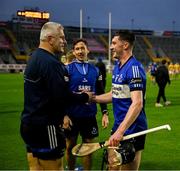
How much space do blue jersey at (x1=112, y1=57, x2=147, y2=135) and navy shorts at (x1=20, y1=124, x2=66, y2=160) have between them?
1.05 metres

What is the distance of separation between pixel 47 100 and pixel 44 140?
0.43m

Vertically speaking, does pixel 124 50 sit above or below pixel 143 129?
above

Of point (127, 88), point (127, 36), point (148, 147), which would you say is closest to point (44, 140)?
point (127, 88)

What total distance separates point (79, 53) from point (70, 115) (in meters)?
1.03

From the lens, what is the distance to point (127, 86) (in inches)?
230

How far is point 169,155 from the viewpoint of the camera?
10664 mm

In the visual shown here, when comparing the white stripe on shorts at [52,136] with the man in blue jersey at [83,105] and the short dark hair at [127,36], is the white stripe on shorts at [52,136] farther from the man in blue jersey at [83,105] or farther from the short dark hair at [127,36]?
the man in blue jersey at [83,105]

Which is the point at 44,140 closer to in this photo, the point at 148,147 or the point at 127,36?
the point at 127,36

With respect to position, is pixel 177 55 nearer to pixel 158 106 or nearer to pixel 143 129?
pixel 158 106

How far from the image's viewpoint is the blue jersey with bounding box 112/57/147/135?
18.7 ft

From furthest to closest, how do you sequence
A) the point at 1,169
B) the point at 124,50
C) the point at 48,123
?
the point at 1,169, the point at 124,50, the point at 48,123

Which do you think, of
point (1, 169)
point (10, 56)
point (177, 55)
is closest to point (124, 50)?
point (1, 169)

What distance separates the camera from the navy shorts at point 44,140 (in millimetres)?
5199

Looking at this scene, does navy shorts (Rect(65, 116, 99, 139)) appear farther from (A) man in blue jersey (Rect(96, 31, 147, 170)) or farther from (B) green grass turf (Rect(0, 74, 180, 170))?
(A) man in blue jersey (Rect(96, 31, 147, 170))
